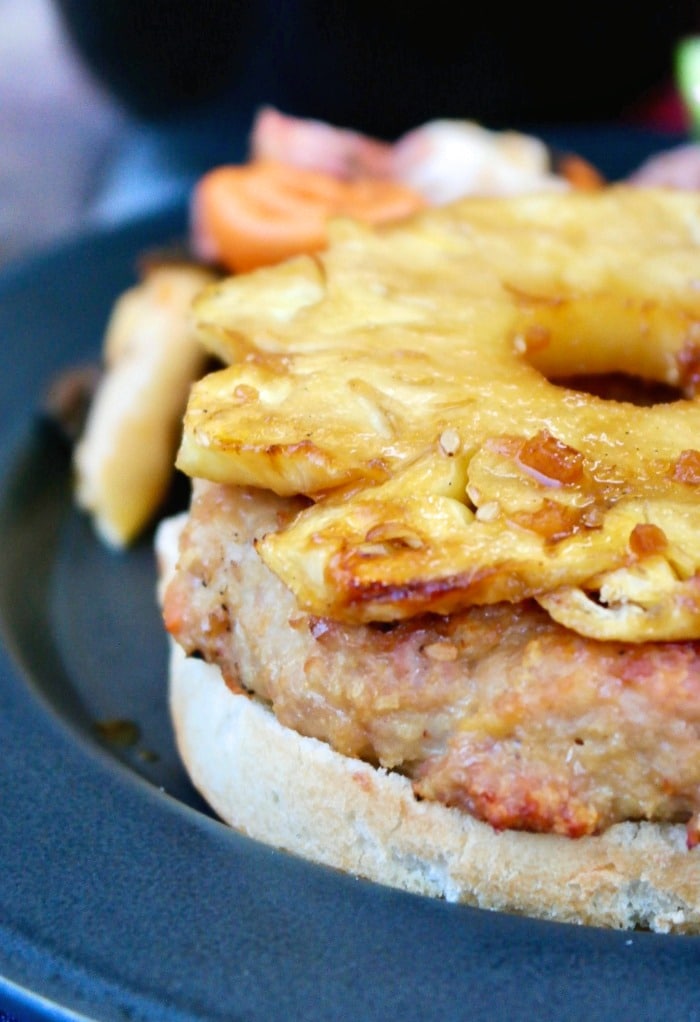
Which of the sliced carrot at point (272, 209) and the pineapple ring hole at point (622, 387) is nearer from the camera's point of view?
the pineapple ring hole at point (622, 387)

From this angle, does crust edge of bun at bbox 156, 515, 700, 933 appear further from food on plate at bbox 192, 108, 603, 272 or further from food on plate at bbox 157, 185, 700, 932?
food on plate at bbox 192, 108, 603, 272

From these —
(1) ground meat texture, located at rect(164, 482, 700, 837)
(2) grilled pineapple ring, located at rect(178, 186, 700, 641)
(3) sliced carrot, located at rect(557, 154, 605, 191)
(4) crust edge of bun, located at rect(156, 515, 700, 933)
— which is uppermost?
(2) grilled pineapple ring, located at rect(178, 186, 700, 641)

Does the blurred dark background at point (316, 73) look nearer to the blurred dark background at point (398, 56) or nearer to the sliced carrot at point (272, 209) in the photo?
the blurred dark background at point (398, 56)

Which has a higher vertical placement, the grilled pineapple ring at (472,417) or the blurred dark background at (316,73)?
the grilled pineapple ring at (472,417)

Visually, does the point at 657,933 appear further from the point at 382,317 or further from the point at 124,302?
the point at 124,302

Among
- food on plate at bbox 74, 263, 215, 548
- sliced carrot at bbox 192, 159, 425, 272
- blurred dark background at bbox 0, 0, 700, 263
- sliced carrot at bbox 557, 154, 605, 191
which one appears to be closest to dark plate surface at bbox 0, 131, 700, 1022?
food on plate at bbox 74, 263, 215, 548

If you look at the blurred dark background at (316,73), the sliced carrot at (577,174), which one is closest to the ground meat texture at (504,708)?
the sliced carrot at (577,174)
